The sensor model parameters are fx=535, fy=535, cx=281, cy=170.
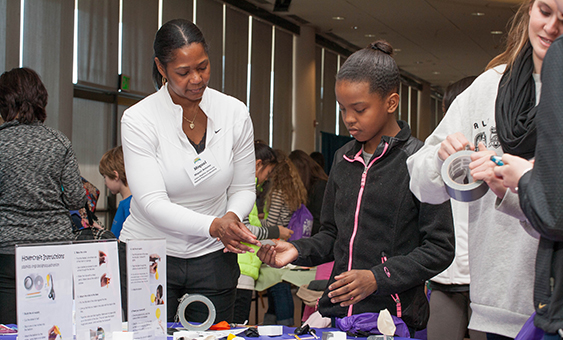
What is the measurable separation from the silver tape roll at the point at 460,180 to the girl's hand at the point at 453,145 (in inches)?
0.8

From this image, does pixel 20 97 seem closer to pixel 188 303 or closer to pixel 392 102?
pixel 188 303

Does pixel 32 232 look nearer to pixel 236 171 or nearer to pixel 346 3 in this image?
pixel 236 171

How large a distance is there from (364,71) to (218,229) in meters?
0.66

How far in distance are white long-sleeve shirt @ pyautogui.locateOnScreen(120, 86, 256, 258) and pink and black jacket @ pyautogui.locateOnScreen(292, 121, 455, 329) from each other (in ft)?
1.37

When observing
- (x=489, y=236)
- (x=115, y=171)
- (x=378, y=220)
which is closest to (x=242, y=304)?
(x=115, y=171)

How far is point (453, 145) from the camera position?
1110mm

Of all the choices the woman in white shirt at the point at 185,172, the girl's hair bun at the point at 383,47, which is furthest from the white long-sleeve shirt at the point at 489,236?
the woman in white shirt at the point at 185,172

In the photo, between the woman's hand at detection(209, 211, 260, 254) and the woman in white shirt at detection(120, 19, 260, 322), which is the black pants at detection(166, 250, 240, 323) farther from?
the woman's hand at detection(209, 211, 260, 254)

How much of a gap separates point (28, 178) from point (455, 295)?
1914mm

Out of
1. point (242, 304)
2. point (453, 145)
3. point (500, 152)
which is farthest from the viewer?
point (242, 304)

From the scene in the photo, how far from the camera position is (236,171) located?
1.93 m

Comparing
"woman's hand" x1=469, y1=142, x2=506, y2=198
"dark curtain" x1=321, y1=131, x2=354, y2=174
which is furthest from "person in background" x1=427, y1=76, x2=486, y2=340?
"dark curtain" x1=321, y1=131, x2=354, y2=174

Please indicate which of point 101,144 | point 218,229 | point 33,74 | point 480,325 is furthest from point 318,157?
point 480,325

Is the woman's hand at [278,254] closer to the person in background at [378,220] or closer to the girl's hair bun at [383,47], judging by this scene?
the person in background at [378,220]
